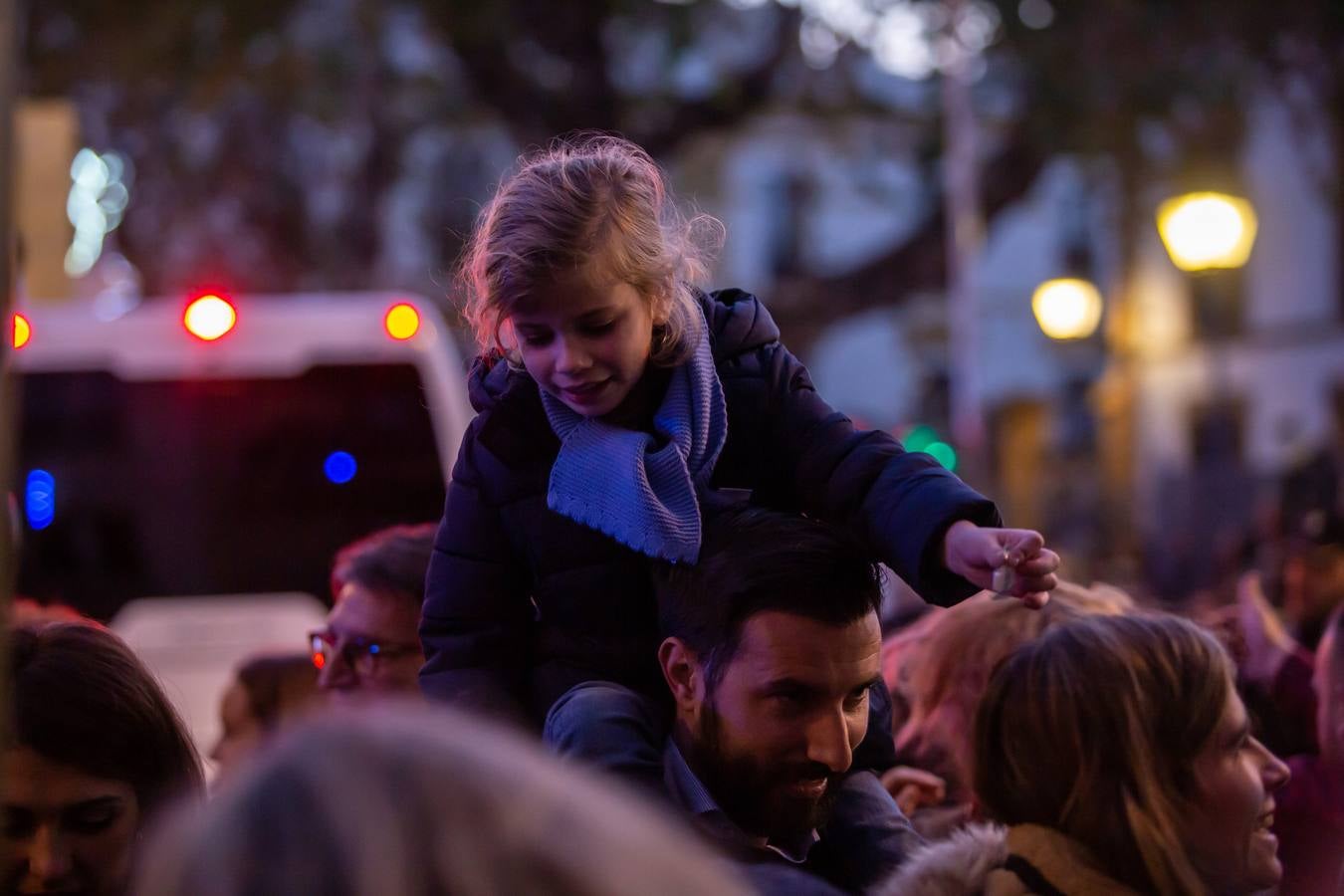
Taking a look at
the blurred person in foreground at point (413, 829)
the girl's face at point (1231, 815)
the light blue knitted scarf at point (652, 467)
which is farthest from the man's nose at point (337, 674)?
the blurred person in foreground at point (413, 829)

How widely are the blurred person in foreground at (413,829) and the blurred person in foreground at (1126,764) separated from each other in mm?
1300

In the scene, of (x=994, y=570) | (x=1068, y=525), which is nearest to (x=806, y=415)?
(x=994, y=570)

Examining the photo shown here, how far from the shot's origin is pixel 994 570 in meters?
2.03

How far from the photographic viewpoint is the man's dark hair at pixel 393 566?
136 inches

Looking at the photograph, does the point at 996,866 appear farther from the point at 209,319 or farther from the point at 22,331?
the point at 209,319

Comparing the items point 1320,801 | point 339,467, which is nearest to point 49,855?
point 1320,801

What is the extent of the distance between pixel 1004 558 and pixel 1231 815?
799mm

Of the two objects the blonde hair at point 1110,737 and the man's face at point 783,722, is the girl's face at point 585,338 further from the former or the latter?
the blonde hair at point 1110,737

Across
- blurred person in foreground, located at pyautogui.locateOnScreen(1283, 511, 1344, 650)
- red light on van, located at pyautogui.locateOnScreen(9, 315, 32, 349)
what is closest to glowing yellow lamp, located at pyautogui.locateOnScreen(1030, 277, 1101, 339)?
blurred person in foreground, located at pyautogui.locateOnScreen(1283, 511, 1344, 650)

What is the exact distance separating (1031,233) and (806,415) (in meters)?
39.5

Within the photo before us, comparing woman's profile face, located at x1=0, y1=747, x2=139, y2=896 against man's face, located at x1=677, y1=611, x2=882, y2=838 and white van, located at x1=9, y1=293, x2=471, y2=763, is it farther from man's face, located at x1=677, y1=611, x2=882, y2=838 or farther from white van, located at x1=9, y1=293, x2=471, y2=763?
white van, located at x1=9, y1=293, x2=471, y2=763

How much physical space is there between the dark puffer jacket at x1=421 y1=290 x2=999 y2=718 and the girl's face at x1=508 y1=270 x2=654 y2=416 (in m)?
0.11

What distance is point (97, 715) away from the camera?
2.41 m

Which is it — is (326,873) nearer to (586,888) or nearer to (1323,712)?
(586,888)
